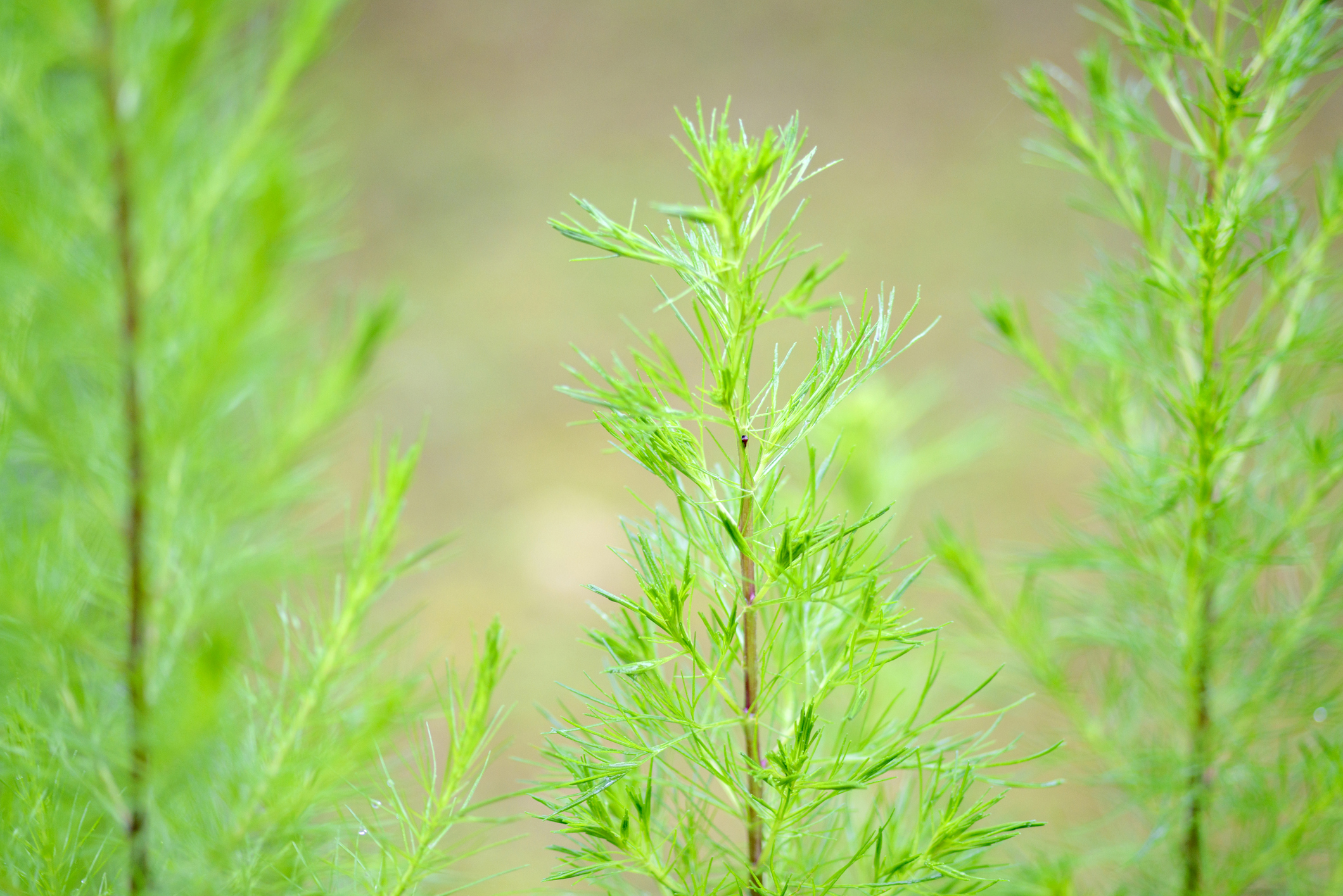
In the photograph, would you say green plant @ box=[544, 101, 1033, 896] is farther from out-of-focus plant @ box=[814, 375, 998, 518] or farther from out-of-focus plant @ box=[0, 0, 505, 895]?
out-of-focus plant @ box=[814, 375, 998, 518]

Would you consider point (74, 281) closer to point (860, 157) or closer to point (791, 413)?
point (791, 413)

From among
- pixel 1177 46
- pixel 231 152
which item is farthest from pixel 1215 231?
pixel 231 152

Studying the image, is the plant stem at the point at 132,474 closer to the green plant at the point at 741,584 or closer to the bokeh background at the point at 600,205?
the green plant at the point at 741,584

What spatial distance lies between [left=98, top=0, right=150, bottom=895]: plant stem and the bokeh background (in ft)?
3.27

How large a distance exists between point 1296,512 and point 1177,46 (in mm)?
212

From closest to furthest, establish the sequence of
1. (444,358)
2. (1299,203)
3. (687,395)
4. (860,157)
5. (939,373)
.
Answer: (687,395), (1299,203), (939,373), (444,358), (860,157)

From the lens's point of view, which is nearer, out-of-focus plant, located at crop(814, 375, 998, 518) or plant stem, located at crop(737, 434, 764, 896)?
plant stem, located at crop(737, 434, 764, 896)

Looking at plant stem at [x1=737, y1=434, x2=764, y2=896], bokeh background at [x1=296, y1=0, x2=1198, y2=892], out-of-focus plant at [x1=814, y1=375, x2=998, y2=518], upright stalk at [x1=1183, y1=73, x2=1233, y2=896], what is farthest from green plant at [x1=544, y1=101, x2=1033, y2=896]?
bokeh background at [x1=296, y1=0, x2=1198, y2=892]

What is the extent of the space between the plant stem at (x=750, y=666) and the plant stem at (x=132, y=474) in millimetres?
207

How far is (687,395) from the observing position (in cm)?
24

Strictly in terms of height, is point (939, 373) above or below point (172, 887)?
above

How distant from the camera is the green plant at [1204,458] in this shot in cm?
33

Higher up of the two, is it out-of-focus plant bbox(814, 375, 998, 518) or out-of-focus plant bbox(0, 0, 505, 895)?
out-of-focus plant bbox(814, 375, 998, 518)

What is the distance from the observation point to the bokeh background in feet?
4.69
